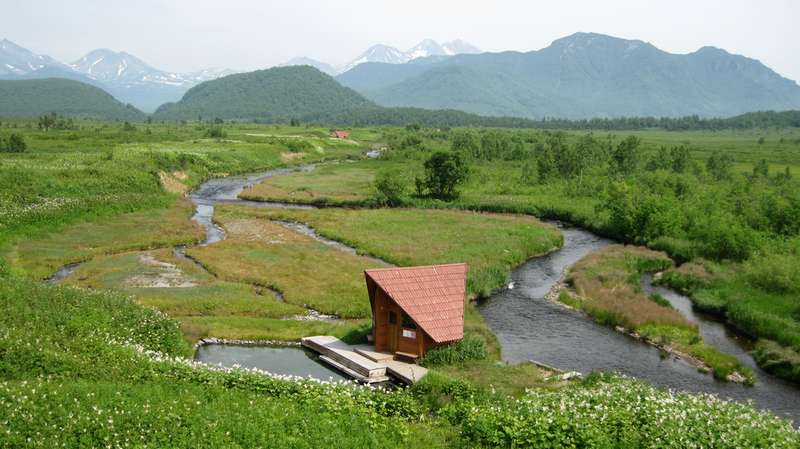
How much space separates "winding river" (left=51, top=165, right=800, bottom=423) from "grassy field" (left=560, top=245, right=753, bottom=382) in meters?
0.96

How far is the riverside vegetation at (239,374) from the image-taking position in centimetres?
1884

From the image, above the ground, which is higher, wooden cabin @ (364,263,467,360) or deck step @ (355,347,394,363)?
wooden cabin @ (364,263,467,360)

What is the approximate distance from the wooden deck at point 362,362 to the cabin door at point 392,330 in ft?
1.76

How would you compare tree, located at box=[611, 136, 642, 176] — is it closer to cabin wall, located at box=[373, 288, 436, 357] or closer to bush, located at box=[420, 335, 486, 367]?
bush, located at box=[420, 335, 486, 367]

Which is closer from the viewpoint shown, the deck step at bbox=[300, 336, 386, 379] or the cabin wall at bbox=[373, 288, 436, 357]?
the deck step at bbox=[300, 336, 386, 379]

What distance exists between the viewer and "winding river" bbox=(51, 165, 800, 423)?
96.1 ft

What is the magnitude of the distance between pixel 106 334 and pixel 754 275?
4217 centimetres

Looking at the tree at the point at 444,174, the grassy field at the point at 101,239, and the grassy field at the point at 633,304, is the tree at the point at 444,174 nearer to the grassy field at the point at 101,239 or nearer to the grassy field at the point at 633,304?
the grassy field at the point at 633,304

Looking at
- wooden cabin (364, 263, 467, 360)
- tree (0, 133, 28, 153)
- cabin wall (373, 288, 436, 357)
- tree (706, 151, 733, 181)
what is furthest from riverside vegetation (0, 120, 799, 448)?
tree (706, 151, 733, 181)

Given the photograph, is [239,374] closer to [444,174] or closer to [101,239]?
[101,239]

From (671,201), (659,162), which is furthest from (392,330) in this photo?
(659,162)

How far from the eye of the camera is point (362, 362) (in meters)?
28.8

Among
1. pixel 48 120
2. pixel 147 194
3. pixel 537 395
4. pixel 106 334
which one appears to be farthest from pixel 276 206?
pixel 48 120

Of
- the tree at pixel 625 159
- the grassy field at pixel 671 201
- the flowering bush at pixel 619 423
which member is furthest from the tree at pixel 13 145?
the flowering bush at pixel 619 423
